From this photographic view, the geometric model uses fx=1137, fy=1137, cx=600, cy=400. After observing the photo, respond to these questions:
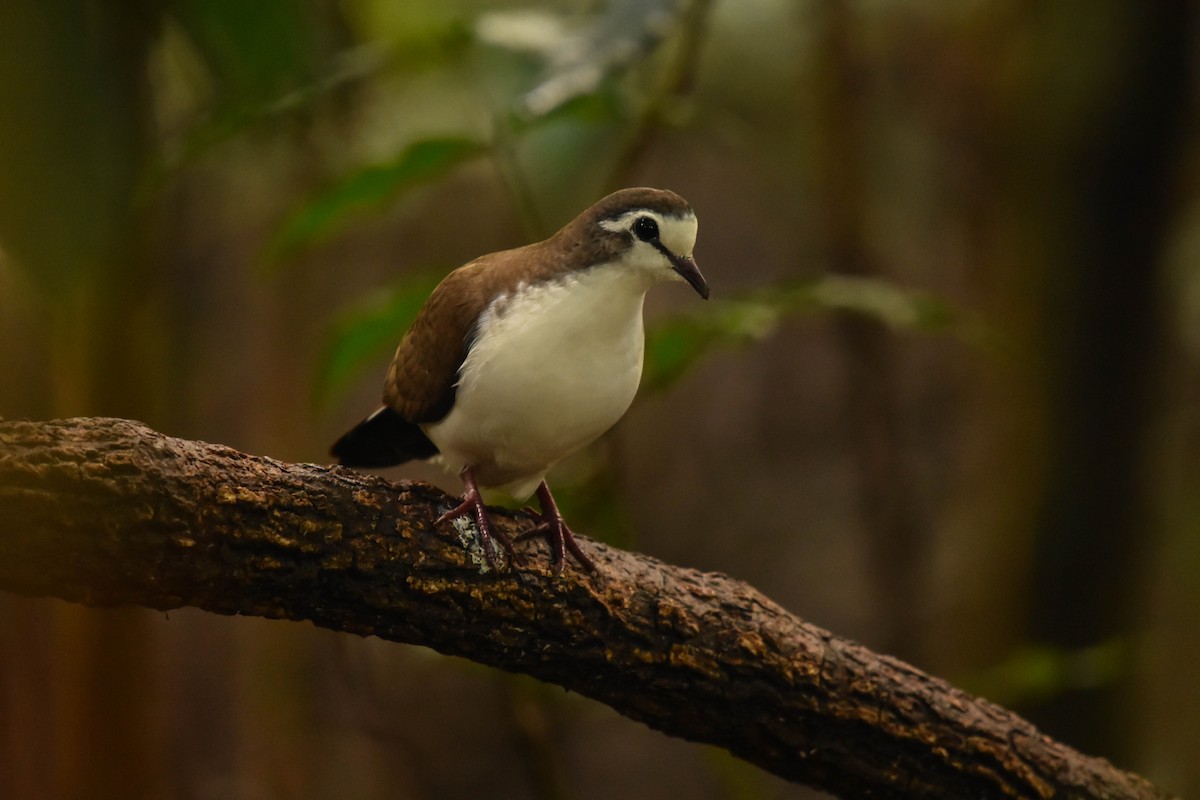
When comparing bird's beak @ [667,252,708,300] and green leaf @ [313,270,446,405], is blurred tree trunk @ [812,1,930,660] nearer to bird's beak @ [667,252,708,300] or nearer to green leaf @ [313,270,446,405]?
green leaf @ [313,270,446,405]

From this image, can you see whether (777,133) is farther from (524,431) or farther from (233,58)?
(524,431)

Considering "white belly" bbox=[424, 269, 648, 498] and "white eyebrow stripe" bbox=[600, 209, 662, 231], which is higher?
"white eyebrow stripe" bbox=[600, 209, 662, 231]

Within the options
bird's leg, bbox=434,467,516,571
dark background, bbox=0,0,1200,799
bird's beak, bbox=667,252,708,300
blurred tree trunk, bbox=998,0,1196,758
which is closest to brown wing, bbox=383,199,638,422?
bird's beak, bbox=667,252,708,300

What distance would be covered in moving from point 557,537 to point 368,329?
2.86ft

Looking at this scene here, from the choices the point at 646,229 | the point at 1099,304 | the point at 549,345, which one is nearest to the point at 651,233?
the point at 646,229

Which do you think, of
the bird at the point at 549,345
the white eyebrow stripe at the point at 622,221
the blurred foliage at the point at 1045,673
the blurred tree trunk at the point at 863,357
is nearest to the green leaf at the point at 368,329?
the bird at the point at 549,345

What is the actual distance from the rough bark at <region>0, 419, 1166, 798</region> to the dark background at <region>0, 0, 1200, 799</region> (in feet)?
0.48

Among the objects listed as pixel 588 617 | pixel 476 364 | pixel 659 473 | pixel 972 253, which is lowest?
pixel 588 617

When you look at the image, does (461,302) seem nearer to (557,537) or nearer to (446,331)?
(446,331)

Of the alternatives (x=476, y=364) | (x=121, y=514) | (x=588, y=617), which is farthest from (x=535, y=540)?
(x=121, y=514)

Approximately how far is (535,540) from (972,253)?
4.52m

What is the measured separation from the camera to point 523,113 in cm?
260

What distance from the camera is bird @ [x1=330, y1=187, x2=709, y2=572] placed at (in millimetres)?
2129

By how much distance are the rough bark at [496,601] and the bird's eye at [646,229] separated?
61 centimetres
